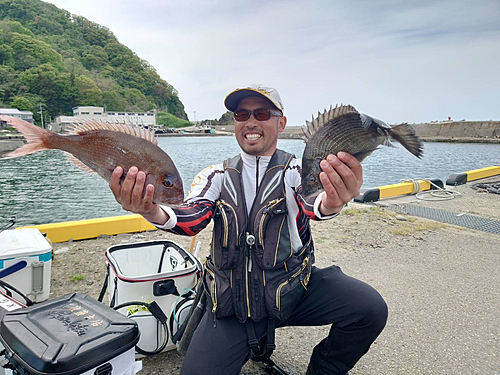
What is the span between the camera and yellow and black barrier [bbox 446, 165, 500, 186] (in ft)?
37.2

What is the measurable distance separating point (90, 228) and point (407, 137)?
16.5 ft

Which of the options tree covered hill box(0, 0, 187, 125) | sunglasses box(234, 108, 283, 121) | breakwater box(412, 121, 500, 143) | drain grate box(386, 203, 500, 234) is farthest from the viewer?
breakwater box(412, 121, 500, 143)

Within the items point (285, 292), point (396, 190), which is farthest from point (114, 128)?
point (396, 190)

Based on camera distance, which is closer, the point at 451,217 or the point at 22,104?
the point at 451,217

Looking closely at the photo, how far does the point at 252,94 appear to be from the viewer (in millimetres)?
2447

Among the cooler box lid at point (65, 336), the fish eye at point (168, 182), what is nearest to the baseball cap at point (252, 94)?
the fish eye at point (168, 182)

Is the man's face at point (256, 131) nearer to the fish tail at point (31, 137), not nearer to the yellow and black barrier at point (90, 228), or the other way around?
the fish tail at point (31, 137)

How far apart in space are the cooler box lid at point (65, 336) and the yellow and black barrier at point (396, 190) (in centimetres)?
759

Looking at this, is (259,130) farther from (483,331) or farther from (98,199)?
(98,199)

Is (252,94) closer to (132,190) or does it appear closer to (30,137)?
(132,190)

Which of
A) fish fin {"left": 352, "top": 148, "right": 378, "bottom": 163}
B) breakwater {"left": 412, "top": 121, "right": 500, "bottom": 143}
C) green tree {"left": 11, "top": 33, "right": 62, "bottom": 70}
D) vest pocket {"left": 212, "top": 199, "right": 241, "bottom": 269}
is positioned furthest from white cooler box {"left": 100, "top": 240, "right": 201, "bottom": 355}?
green tree {"left": 11, "top": 33, "right": 62, "bottom": 70}

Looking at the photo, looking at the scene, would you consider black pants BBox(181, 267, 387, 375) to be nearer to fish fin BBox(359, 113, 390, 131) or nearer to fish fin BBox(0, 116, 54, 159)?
fish fin BBox(359, 113, 390, 131)

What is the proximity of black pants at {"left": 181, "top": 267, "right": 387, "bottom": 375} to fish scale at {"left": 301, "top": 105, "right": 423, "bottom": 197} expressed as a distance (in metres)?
0.89

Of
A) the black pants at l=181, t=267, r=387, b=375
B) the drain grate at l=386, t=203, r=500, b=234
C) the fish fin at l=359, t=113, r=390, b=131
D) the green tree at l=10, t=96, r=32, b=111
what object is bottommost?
the drain grate at l=386, t=203, r=500, b=234
